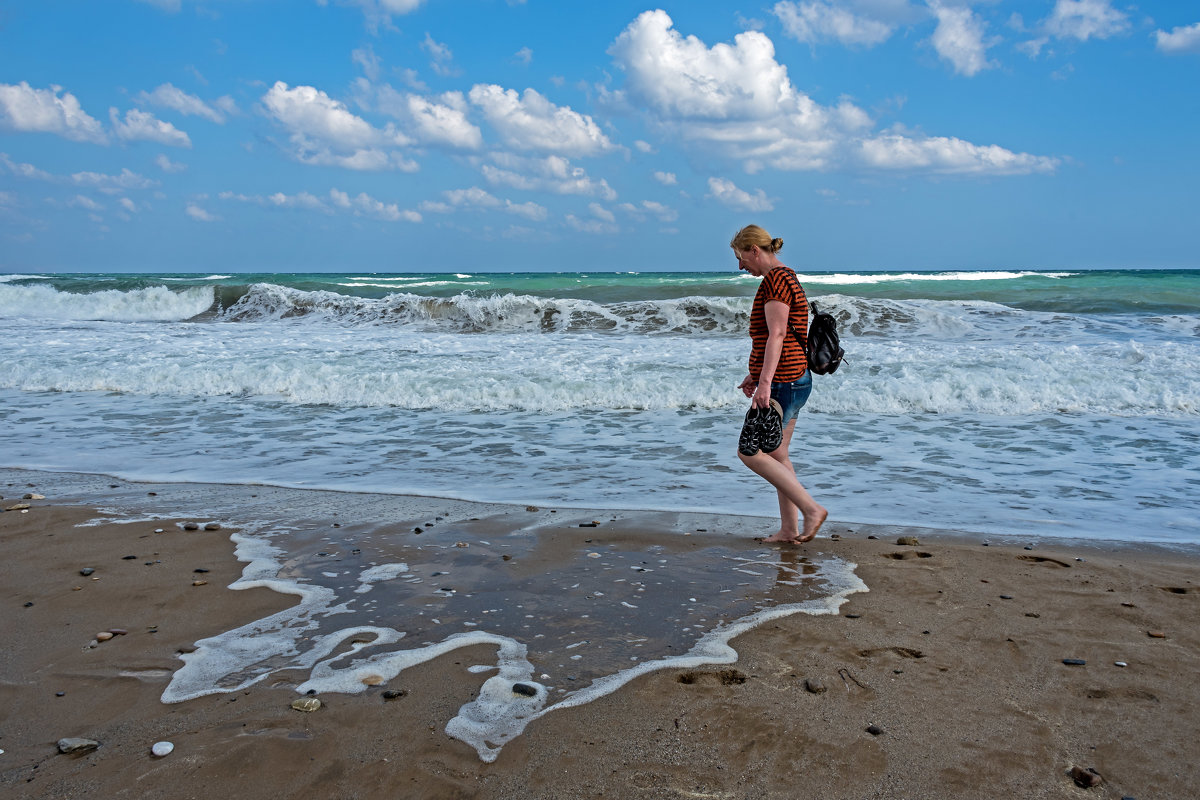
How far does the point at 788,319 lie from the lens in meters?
4.07

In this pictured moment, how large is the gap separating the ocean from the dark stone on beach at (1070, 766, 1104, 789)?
274 centimetres

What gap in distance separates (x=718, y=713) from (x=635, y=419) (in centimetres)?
617

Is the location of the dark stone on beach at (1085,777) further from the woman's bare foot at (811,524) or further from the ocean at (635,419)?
the ocean at (635,419)

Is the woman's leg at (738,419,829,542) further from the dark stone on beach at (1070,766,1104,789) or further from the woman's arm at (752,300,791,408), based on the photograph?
the dark stone on beach at (1070,766,1104,789)

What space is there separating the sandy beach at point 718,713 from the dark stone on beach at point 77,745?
0.03m

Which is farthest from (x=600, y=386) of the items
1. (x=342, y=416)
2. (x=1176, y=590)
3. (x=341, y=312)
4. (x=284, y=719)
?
(x=341, y=312)

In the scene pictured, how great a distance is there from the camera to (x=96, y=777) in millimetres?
2170

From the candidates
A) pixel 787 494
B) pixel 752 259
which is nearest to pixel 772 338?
pixel 752 259

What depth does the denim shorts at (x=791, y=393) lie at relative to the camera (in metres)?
4.19

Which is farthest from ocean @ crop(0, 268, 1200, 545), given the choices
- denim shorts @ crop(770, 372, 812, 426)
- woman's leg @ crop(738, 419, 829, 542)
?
denim shorts @ crop(770, 372, 812, 426)

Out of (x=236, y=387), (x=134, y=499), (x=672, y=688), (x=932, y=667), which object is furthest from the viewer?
(x=236, y=387)

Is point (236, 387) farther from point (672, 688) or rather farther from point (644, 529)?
point (672, 688)

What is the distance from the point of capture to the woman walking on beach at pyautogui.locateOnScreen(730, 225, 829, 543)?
401 cm

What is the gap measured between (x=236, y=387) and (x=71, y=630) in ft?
25.9
